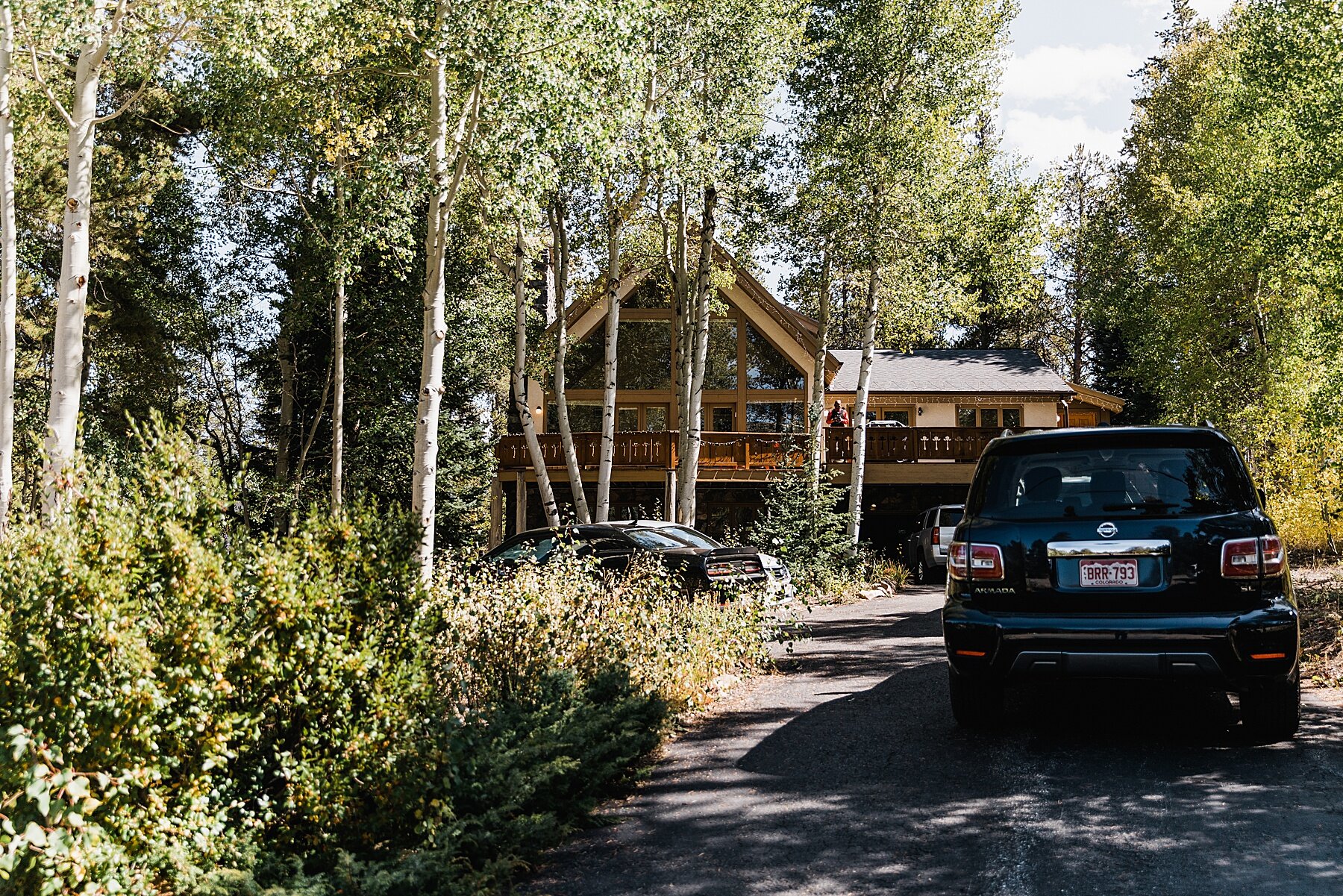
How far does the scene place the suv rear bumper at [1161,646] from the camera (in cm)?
593

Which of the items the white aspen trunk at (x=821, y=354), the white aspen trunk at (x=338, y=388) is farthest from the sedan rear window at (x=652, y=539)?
the white aspen trunk at (x=338, y=388)

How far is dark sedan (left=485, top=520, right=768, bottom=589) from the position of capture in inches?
522

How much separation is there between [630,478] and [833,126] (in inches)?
451

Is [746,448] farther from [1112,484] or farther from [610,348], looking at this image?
[1112,484]

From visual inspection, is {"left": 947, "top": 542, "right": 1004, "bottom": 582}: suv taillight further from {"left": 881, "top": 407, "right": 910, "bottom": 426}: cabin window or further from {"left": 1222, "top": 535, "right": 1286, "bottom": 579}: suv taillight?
{"left": 881, "top": 407, "right": 910, "bottom": 426}: cabin window

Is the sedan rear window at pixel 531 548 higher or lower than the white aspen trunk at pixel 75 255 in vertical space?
lower

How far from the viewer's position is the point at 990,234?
22.9m

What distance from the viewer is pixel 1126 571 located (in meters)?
6.15

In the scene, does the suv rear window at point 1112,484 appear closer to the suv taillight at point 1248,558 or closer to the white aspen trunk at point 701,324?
the suv taillight at point 1248,558

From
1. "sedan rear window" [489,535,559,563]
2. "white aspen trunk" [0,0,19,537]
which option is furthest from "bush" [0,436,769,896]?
"white aspen trunk" [0,0,19,537]

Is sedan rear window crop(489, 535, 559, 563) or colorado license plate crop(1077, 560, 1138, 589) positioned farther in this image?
sedan rear window crop(489, 535, 559, 563)

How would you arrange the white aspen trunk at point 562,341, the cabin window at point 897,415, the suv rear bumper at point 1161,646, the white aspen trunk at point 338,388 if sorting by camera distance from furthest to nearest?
1. the cabin window at point 897,415
2. the white aspen trunk at point 338,388
3. the white aspen trunk at point 562,341
4. the suv rear bumper at point 1161,646

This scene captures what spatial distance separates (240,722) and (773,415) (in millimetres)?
29498

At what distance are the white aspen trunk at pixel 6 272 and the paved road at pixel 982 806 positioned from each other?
12.4 meters
